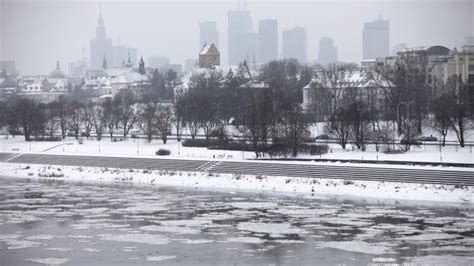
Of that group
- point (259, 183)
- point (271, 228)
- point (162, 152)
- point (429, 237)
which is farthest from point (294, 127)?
point (429, 237)

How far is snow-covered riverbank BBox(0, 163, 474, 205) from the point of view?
38.1 metres

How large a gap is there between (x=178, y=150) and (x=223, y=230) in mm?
30718

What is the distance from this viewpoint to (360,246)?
25.4 m

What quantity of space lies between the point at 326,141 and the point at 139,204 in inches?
1053

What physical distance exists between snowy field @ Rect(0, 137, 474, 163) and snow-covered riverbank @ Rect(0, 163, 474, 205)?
5.77 meters

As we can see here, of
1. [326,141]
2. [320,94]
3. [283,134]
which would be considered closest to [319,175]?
[283,134]

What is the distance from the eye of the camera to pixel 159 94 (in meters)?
125

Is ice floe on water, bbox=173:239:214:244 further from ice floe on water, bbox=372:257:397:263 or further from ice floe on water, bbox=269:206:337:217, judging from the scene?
ice floe on water, bbox=269:206:337:217

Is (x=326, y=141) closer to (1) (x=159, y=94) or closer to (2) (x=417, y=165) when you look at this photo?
(2) (x=417, y=165)

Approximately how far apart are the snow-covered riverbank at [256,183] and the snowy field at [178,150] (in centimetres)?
577

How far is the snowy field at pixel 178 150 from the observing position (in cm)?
4912

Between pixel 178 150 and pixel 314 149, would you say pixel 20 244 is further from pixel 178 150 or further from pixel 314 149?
pixel 178 150

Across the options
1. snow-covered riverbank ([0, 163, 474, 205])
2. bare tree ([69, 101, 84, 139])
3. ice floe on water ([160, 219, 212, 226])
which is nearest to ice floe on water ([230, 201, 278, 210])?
ice floe on water ([160, 219, 212, 226])

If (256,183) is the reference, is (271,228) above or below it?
below
